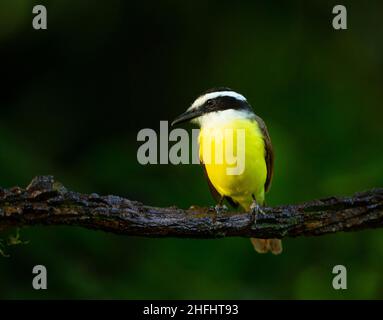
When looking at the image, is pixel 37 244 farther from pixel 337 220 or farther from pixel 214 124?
pixel 337 220

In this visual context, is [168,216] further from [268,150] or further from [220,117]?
[268,150]

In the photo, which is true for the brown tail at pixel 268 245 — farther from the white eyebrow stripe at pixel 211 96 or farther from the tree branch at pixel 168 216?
the tree branch at pixel 168 216

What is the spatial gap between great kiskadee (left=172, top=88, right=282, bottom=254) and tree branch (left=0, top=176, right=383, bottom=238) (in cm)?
62

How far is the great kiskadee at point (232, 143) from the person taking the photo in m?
4.66

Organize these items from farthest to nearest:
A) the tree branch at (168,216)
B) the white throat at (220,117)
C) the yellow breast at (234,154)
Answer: the white throat at (220,117)
the yellow breast at (234,154)
the tree branch at (168,216)

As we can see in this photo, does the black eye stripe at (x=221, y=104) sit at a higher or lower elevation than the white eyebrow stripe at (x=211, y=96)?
lower

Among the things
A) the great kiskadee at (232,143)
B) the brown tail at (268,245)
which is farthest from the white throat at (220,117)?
the brown tail at (268,245)

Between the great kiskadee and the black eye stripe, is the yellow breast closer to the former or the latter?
the great kiskadee

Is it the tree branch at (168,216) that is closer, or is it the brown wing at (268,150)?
the tree branch at (168,216)

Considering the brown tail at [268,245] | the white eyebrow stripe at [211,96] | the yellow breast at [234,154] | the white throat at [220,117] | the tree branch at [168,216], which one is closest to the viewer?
the tree branch at [168,216]

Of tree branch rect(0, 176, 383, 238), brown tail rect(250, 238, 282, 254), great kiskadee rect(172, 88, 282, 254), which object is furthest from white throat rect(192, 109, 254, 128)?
brown tail rect(250, 238, 282, 254)

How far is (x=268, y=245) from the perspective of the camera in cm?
543

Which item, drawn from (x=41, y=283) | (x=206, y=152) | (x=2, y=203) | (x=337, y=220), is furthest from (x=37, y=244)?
(x=337, y=220)

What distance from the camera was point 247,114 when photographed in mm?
4895
